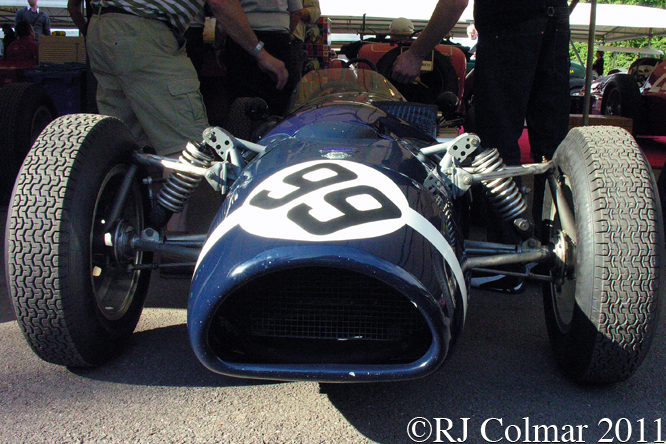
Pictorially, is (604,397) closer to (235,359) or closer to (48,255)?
(235,359)

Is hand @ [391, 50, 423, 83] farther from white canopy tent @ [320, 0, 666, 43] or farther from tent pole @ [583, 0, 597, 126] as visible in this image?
white canopy tent @ [320, 0, 666, 43]

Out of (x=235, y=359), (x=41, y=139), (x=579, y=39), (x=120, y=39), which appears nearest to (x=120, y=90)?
(x=120, y=39)

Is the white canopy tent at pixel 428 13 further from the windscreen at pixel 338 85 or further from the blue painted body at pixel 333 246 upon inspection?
the blue painted body at pixel 333 246

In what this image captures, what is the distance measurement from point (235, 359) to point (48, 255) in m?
0.64

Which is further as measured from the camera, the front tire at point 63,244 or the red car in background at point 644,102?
the red car in background at point 644,102

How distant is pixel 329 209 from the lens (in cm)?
130

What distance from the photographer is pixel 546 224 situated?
7.02ft

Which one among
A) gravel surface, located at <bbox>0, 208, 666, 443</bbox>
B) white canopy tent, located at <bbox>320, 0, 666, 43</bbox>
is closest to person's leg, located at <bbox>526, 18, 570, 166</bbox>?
gravel surface, located at <bbox>0, 208, 666, 443</bbox>

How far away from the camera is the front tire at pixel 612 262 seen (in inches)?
61.0

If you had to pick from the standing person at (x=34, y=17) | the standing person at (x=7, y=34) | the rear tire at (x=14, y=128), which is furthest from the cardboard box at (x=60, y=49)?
the standing person at (x=7, y=34)

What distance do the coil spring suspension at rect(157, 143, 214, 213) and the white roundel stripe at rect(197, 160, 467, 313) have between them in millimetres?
565

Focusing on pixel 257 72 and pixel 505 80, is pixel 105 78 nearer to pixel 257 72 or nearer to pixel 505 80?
pixel 257 72

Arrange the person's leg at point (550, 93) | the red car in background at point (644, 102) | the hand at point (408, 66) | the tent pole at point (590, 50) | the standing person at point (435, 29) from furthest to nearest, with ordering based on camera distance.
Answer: the red car in background at point (644, 102) < the tent pole at point (590, 50) < the hand at point (408, 66) < the standing person at point (435, 29) < the person's leg at point (550, 93)

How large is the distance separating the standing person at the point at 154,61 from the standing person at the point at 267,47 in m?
0.66
